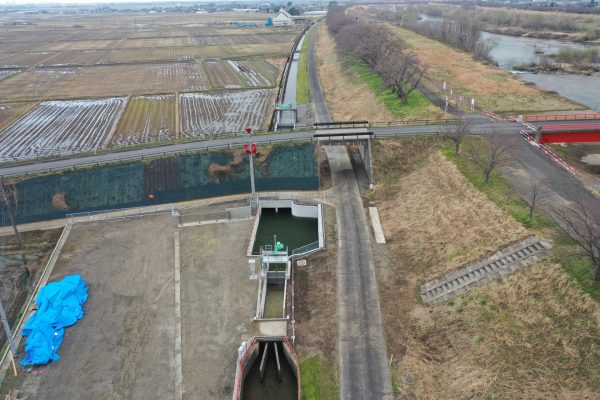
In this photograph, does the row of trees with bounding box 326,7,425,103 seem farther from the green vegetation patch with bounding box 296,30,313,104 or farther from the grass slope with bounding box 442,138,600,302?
the grass slope with bounding box 442,138,600,302

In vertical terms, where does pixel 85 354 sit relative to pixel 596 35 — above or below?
below

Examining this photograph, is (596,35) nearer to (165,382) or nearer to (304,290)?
(304,290)

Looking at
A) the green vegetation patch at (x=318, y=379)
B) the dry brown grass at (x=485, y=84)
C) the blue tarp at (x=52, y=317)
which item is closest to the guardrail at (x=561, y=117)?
the dry brown grass at (x=485, y=84)

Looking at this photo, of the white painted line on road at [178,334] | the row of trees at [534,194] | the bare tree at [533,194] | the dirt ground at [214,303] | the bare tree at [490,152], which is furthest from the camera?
the bare tree at [490,152]

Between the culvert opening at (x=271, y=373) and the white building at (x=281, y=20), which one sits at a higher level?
the white building at (x=281, y=20)

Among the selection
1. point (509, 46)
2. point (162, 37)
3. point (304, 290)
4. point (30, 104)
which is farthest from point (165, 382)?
point (162, 37)

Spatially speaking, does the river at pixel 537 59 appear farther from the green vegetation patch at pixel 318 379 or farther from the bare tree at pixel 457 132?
the green vegetation patch at pixel 318 379
